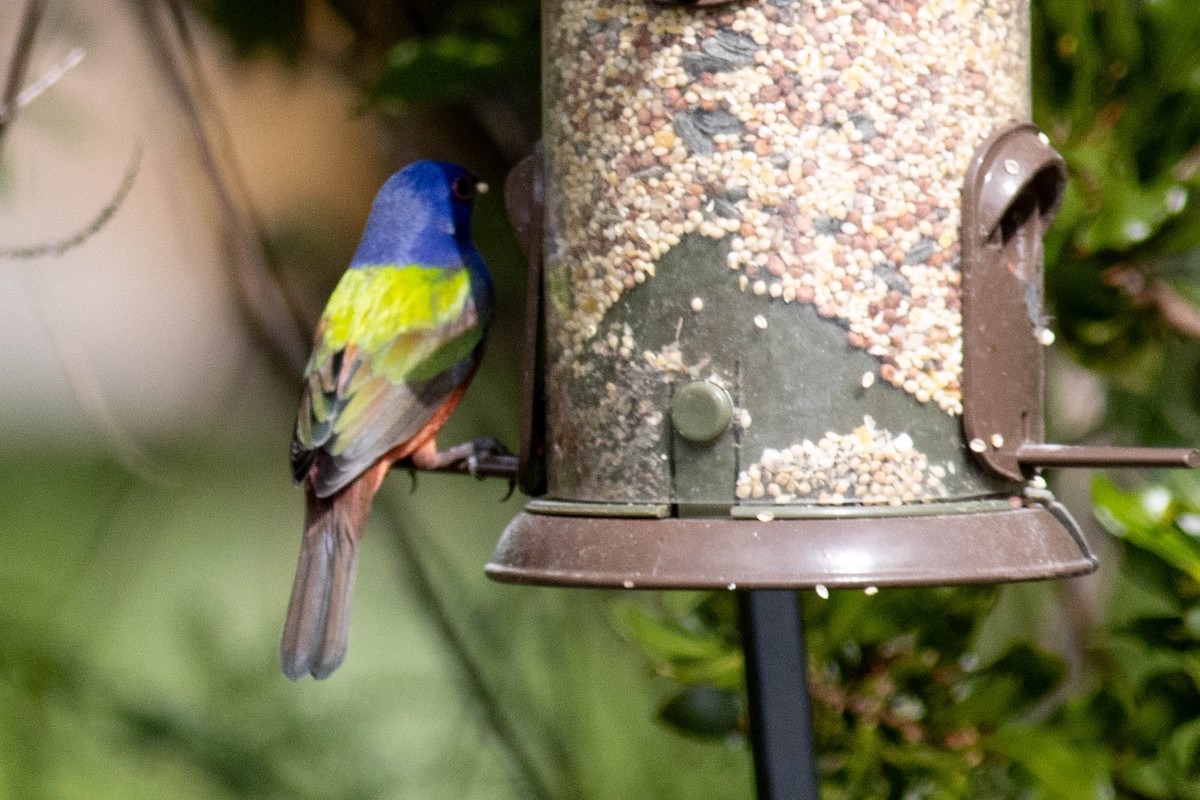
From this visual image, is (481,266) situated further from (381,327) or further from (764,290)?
(764,290)

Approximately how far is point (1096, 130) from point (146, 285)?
337 centimetres

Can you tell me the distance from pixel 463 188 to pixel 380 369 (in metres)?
0.57

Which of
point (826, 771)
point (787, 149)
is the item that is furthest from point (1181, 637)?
point (787, 149)

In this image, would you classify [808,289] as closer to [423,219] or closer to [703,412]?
[703,412]

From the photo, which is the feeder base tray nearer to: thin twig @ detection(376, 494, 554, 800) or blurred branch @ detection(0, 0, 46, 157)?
→ blurred branch @ detection(0, 0, 46, 157)

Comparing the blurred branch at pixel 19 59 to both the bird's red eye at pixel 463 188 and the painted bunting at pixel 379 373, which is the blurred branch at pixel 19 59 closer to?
the painted bunting at pixel 379 373

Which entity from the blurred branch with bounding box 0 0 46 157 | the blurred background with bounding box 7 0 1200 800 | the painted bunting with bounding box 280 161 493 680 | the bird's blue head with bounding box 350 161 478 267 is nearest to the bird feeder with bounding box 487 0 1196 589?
the blurred background with bounding box 7 0 1200 800

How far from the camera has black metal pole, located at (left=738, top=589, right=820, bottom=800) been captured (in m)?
2.53

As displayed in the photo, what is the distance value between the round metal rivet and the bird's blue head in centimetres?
133

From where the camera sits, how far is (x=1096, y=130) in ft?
10.8

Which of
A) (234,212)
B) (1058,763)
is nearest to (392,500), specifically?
(234,212)

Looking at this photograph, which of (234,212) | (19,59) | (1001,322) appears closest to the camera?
(1001,322)

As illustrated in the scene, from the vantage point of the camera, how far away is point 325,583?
3.19 metres

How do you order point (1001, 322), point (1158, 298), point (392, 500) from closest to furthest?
point (1001, 322) → point (1158, 298) → point (392, 500)
